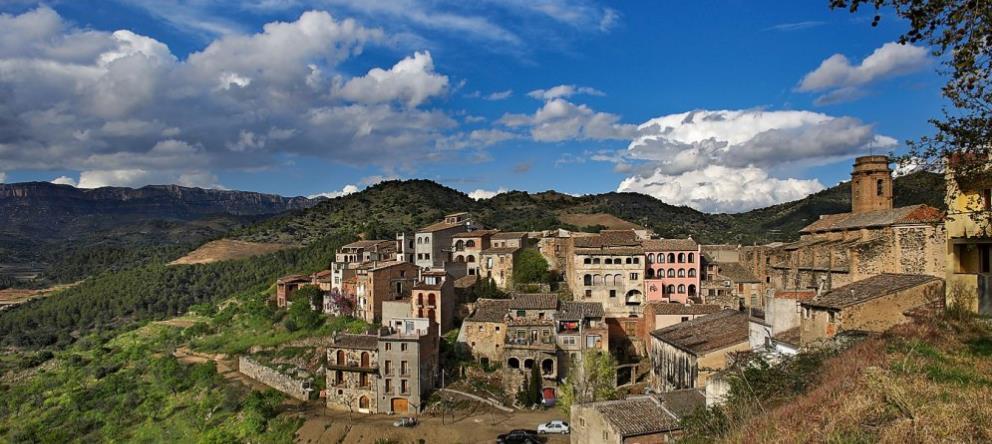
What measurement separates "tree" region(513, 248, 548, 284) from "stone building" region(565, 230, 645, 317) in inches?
171

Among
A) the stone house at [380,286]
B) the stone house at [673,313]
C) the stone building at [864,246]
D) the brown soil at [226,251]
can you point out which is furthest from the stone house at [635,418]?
the brown soil at [226,251]

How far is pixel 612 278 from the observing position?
49.5 m

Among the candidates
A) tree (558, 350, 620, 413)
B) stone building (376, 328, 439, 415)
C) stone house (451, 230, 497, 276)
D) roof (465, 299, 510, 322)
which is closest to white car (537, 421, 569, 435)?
tree (558, 350, 620, 413)

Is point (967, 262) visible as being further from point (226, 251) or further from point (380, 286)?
point (226, 251)

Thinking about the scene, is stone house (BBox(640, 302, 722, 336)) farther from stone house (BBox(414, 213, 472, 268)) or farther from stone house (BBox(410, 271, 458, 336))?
stone house (BBox(414, 213, 472, 268))

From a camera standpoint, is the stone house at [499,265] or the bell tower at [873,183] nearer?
the bell tower at [873,183]

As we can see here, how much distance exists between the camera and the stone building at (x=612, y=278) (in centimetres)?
4919

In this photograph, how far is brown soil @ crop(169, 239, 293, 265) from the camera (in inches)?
4417

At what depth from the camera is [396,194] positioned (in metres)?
128

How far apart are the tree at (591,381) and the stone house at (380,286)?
18015 mm

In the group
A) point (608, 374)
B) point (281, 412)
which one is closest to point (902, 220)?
point (608, 374)

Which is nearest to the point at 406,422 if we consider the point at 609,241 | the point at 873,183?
the point at 609,241

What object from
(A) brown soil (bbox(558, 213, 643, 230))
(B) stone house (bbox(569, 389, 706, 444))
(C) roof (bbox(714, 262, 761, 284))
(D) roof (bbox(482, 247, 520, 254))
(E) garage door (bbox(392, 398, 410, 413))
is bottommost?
(E) garage door (bbox(392, 398, 410, 413))

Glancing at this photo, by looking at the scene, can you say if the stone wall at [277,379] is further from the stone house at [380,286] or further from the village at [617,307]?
the stone house at [380,286]
